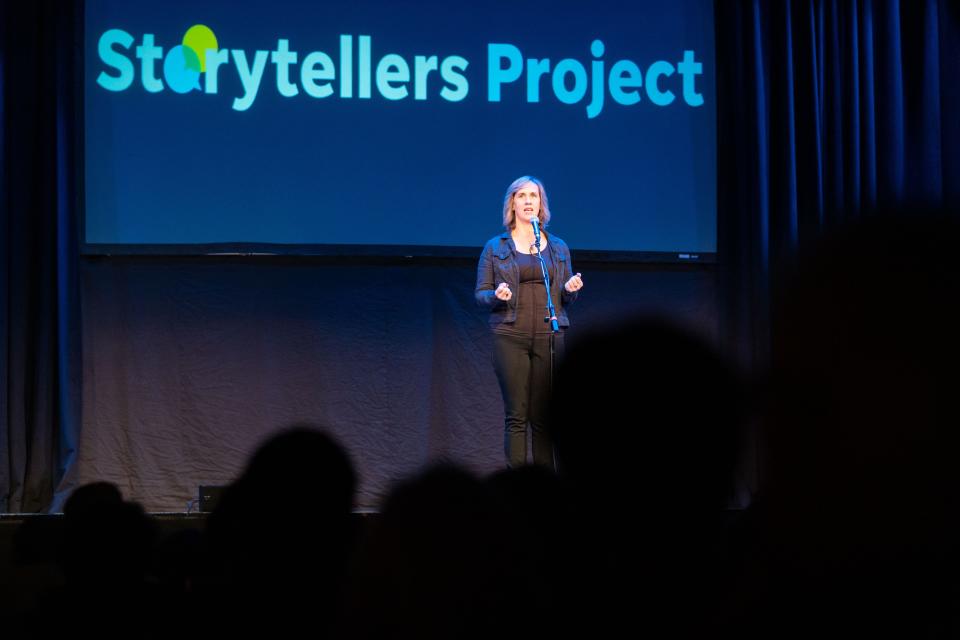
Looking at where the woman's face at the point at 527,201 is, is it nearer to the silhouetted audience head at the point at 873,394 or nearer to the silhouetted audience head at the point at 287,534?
the silhouetted audience head at the point at 287,534

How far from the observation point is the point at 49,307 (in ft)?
15.2

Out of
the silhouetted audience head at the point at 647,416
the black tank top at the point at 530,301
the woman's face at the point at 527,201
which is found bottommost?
the silhouetted audience head at the point at 647,416

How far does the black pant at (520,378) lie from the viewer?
400cm

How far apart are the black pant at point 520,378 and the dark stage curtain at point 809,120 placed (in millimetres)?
1651

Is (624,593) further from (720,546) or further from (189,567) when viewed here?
(189,567)

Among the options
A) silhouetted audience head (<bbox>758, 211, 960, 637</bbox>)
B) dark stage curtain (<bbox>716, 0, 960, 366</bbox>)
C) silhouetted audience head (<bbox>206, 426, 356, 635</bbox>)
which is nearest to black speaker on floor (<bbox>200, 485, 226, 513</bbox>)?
silhouetted audience head (<bbox>206, 426, 356, 635</bbox>)

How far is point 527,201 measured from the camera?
13.9ft

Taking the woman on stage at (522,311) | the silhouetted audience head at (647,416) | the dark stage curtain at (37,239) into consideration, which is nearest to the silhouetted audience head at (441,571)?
the silhouetted audience head at (647,416)

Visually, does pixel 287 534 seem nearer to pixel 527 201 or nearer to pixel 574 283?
pixel 574 283

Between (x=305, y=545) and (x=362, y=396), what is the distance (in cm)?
366

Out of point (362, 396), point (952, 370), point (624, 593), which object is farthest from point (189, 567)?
point (362, 396)

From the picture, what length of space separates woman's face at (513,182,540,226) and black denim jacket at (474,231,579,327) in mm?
138

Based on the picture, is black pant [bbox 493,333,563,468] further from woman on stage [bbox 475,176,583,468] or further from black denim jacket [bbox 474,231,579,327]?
black denim jacket [bbox 474,231,579,327]

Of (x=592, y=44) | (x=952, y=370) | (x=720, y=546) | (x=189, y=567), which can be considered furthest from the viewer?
(x=592, y=44)
